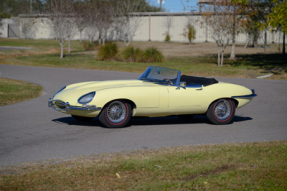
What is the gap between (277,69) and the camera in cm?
2350

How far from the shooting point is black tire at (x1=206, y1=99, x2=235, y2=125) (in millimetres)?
8320

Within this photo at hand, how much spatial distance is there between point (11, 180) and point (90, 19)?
42.7 meters

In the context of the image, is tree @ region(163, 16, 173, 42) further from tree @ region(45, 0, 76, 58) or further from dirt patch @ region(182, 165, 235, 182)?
dirt patch @ region(182, 165, 235, 182)

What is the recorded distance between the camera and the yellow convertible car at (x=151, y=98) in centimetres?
742

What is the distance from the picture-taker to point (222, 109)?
8445 mm

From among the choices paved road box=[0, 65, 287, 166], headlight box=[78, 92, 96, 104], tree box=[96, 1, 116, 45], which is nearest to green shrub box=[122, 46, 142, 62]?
tree box=[96, 1, 116, 45]

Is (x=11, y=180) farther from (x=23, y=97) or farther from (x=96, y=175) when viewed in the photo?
(x=23, y=97)

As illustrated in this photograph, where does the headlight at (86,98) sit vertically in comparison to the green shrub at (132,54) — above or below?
below

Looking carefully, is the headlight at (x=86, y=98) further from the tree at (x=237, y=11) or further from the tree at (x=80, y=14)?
the tree at (x=80, y=14)

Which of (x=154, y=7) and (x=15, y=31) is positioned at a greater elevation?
(x=154, y=7)

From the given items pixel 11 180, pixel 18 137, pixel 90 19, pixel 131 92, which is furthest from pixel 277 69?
pixel 90 19

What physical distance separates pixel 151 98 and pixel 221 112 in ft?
5.84

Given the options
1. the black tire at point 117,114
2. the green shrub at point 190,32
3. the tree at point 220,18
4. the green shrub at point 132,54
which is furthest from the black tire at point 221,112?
the green shrub at point 190,32

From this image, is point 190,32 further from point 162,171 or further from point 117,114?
point 162,171
